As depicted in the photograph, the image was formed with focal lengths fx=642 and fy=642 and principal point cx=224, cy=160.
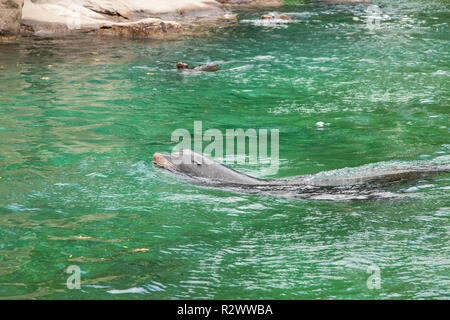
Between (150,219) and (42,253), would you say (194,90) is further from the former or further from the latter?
(42,253)

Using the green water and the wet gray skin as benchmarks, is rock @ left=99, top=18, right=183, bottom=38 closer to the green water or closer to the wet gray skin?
the green water

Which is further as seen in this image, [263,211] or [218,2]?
[218,2]

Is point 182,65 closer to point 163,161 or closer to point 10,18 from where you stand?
point 10,18

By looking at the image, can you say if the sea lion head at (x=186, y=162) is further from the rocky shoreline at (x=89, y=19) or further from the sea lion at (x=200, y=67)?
the rocky shoreline at (x=89, y=19)

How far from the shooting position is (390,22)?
2381 centimetres

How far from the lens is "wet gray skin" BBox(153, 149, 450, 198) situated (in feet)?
26.2

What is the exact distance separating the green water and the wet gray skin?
0.20 meters

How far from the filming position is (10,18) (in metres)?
20.1

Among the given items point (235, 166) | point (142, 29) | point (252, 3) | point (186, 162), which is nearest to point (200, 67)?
point (142, 29)

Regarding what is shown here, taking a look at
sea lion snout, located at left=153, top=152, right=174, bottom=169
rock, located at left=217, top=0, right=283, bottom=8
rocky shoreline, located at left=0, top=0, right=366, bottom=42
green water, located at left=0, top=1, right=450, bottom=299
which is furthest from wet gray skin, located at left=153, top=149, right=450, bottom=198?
rock, located at left=217, top=0, right=283, bottom=8

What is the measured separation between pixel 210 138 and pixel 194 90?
361 centimetres
